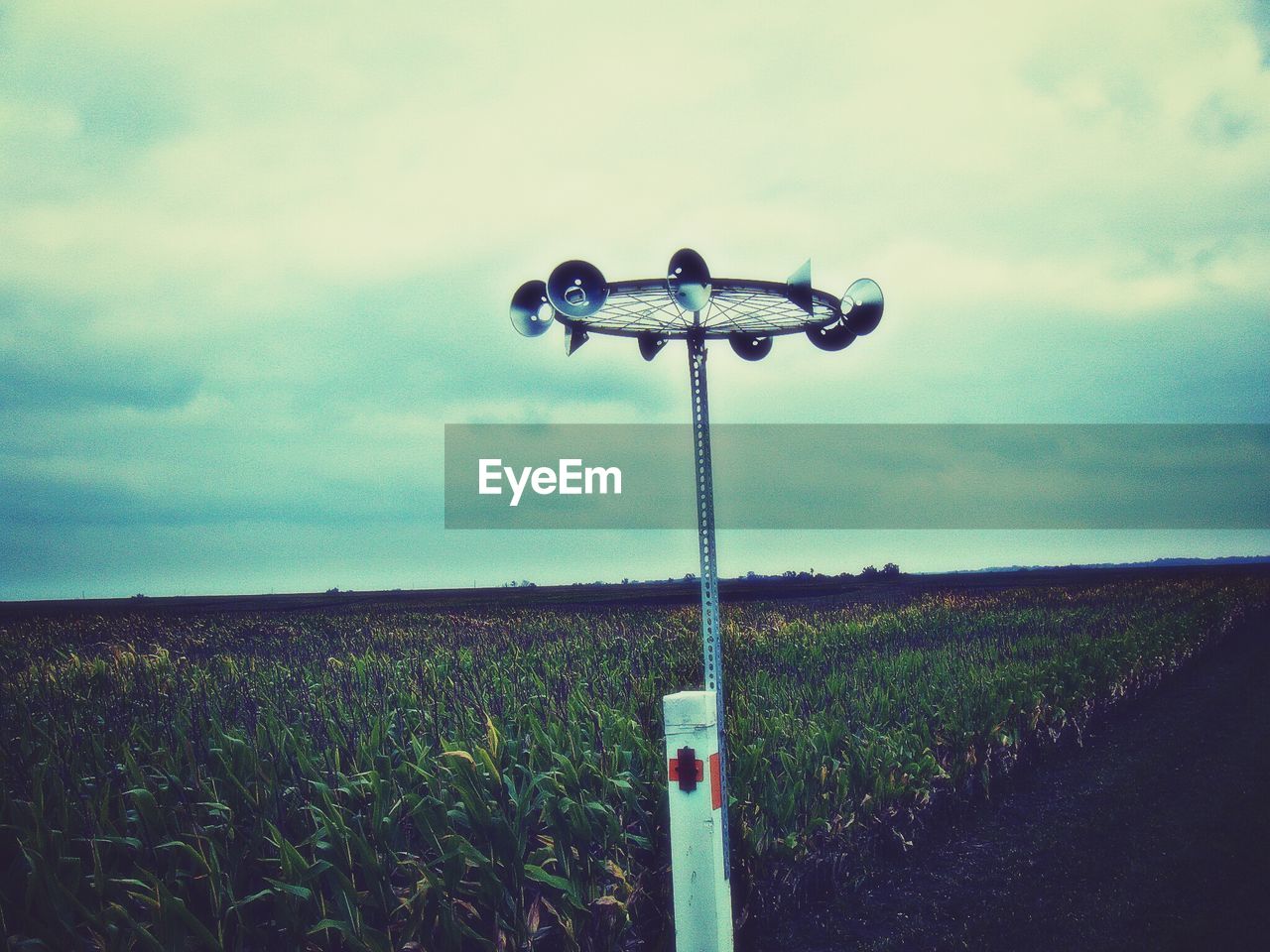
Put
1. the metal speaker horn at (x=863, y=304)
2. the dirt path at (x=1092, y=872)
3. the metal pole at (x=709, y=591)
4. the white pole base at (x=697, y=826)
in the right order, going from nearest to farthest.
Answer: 1. the white pole base at (x=697, y=826)
2. the metal pole at (x=709, y=591)
3. the metal speaker horn at (x=863, y=304)
4. the dirt path at (x=1092, y=872)

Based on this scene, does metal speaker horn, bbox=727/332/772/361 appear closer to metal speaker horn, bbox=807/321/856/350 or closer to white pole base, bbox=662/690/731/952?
metal speaker horn, bbox=807/321/856/350

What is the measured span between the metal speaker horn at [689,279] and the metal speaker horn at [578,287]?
33cm

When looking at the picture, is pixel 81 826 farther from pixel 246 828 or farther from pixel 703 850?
pixel 703 850

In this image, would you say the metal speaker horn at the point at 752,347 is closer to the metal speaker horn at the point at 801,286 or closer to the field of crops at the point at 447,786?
the metal speaker horn at the point at 801,286

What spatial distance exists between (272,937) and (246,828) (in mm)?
1130

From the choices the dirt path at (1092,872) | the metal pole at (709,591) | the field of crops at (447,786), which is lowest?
the dirt path at (1092,872)

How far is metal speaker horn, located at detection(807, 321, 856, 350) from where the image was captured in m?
4.87

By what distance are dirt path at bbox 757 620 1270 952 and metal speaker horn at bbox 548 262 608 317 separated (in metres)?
4.00

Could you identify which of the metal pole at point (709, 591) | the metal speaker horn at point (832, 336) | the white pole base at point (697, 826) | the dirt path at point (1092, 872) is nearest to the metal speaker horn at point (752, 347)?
the metal speaker horn at point (832, 336)

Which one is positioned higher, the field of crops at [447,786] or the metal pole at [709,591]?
the metal pole at [709,591]

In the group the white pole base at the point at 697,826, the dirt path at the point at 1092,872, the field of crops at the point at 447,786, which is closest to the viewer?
the white pole base at the point at 697,826

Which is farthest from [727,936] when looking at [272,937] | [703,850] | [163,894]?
[163,894]

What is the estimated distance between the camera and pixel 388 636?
18625 millimetres

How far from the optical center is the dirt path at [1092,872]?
5.15 m
